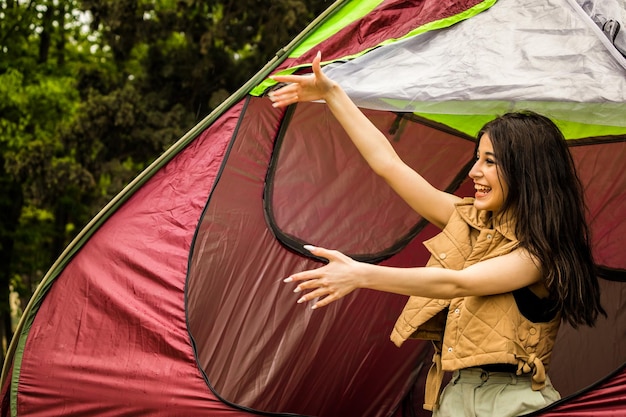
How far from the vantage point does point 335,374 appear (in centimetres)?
419

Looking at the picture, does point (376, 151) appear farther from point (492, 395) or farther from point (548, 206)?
point (492, 395)

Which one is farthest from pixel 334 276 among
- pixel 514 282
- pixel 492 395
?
pixel 492 395

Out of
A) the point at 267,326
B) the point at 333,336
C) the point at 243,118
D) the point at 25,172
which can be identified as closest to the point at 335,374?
the point at 333,336

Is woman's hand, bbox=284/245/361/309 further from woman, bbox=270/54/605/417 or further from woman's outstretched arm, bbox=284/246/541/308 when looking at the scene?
woman, bbox=270/54/605/417

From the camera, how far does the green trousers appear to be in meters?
2.36

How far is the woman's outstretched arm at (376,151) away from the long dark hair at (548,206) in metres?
0.28

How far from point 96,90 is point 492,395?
Answer: 355 inches

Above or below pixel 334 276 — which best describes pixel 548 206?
below

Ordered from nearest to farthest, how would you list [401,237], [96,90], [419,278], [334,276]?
[334,276]
[419,278]
[401,237]
[96,90]

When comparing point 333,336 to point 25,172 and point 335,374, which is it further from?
point 25,172

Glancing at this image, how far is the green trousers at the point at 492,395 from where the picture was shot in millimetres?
2361

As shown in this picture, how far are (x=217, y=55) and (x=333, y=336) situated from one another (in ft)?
25.0

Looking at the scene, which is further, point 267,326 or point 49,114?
point 49,114

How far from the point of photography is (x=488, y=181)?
243 cm
